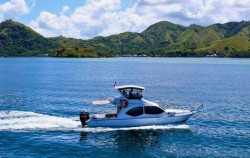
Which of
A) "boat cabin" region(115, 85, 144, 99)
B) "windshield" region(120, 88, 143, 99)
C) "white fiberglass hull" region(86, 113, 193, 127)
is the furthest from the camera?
"windshield" region(120, 88, 143, 99)

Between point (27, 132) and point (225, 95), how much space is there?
6408 cm

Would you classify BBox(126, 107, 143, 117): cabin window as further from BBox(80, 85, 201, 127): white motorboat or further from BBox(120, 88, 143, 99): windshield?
BBox(120, 88, 143, 99): windshield

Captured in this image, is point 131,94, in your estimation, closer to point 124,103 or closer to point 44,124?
point 124,103

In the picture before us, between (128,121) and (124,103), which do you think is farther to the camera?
(124,103)

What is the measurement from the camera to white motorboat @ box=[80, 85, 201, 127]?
5544 cm

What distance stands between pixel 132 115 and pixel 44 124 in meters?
14.7

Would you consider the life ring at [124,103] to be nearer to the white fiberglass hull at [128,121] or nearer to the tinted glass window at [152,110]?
the white fiberglass hull at [128,121]

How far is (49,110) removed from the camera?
69750mm

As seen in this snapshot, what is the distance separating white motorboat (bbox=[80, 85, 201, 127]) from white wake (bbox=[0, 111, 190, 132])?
90cm

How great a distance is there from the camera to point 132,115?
56.2 m

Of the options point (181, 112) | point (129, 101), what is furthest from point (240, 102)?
point (129, 101)

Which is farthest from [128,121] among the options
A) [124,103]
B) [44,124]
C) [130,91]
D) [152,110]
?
[44,124]

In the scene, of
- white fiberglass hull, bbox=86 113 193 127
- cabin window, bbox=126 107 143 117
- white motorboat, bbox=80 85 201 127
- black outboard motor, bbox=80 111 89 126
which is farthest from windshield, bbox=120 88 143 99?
black outboard motor, bbox=80 111 89 126

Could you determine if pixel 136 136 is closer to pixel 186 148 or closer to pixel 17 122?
pixel 186 148
